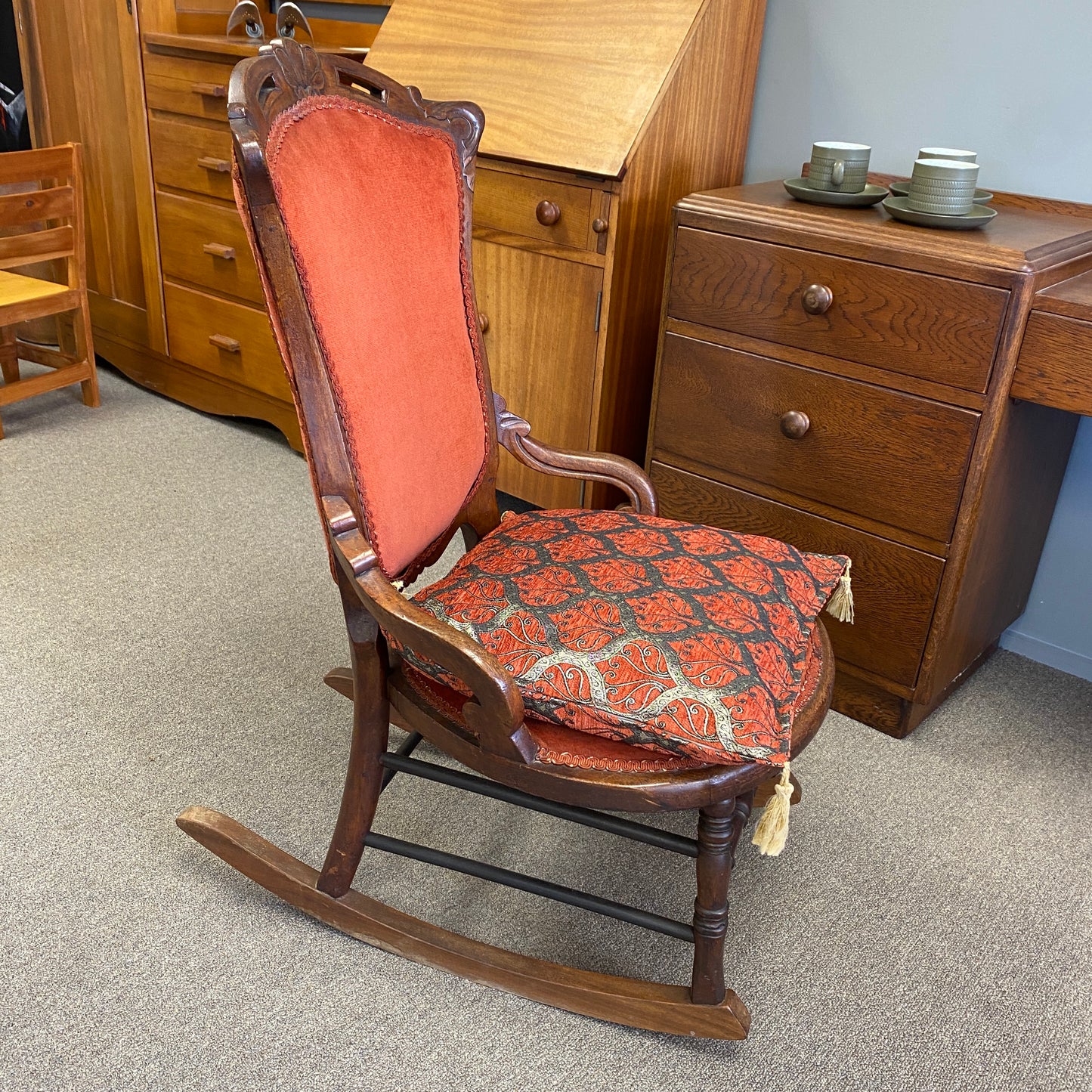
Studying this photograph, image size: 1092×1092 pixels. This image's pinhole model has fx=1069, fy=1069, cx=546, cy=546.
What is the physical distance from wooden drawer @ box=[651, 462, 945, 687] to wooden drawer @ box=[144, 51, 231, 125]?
1481 mm

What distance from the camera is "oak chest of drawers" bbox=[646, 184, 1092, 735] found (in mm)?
1569

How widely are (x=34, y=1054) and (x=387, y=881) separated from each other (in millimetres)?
466

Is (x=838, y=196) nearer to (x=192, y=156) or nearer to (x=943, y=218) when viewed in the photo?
(x=943, y=218)

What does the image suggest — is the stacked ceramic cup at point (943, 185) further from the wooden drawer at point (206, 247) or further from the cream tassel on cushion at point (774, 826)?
the wooden drawer at point (206, 247)

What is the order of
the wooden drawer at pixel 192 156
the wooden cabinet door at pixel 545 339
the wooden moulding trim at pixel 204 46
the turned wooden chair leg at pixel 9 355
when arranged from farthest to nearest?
the turned wooden chair leg at pixel 9 355, the wooden drawer at pixel 192 156, the wooden moulding trim at pixel 204 46, the wooden cabinet door at pixel 545 339

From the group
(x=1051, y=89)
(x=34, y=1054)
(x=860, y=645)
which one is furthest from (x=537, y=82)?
(x=34, y=1054)

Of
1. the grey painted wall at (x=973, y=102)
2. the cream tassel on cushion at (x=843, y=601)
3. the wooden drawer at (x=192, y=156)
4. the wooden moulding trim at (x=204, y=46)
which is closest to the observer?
the cream tassel on cushion at (x=843, y=601)

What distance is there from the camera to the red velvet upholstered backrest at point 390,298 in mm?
1076

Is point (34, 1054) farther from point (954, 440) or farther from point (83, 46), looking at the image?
point (83, 46)

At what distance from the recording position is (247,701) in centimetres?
184

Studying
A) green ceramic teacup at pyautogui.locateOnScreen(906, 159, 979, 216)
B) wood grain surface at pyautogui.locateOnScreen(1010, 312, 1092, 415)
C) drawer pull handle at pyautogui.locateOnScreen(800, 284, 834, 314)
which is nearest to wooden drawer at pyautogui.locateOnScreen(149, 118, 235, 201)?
drawer pull handle at pyautogui.locateOnScreen(800, 284, 834, 314)

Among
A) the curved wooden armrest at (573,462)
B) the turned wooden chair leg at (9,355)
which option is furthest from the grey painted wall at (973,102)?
the turned wooden chair leg at (9,355)

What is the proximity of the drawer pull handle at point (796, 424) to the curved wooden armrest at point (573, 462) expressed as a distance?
1.21 feet

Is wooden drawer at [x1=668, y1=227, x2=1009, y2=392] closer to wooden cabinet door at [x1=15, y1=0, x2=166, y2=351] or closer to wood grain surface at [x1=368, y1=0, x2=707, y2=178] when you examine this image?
wood grain surface at [x1=368, y1=0, x2=707, y2=178]
